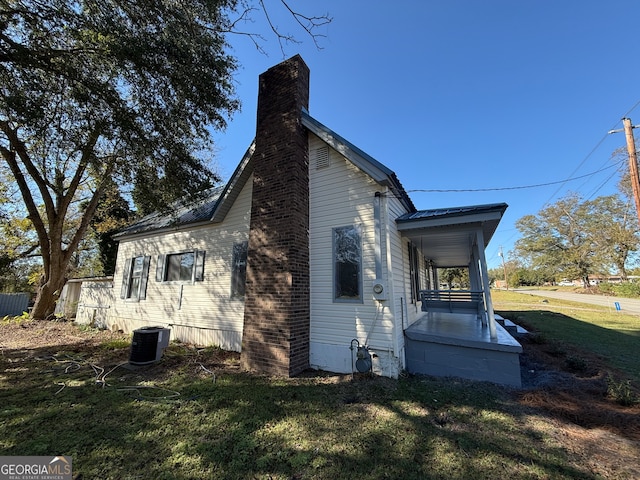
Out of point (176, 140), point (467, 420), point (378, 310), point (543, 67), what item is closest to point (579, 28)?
point (543, 67)

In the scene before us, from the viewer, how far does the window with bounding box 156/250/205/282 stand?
8.97 m

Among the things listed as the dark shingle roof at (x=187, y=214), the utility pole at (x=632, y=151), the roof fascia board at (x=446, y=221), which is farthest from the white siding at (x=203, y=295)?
the utility pole at (x=632, y=151)

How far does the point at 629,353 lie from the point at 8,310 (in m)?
31.8

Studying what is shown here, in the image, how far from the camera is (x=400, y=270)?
22.5ft

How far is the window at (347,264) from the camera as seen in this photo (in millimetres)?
6085

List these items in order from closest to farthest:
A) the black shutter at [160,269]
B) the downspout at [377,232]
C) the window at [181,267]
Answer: the downspout at [377,232] < the window at [181,267] < the black shutter at [160,269]

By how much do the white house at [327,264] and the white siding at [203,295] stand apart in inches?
2.7

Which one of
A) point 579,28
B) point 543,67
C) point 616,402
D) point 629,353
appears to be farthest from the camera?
point 543,67

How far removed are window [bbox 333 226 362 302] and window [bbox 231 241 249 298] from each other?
2.95 metres

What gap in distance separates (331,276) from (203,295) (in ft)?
15.5

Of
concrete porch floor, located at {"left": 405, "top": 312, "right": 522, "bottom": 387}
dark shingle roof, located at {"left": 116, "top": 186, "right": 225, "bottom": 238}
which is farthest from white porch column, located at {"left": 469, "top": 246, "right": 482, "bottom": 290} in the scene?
dark shingle roof, located at {"left": 116, "top": 186, "right": 225, "bottom": 238}

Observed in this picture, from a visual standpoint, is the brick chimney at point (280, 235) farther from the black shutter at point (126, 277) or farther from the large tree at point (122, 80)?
the black shutter at point (126, 277)

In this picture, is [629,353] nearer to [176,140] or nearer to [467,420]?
[467,420]

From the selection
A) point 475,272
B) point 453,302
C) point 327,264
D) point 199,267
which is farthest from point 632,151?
point 199,267
